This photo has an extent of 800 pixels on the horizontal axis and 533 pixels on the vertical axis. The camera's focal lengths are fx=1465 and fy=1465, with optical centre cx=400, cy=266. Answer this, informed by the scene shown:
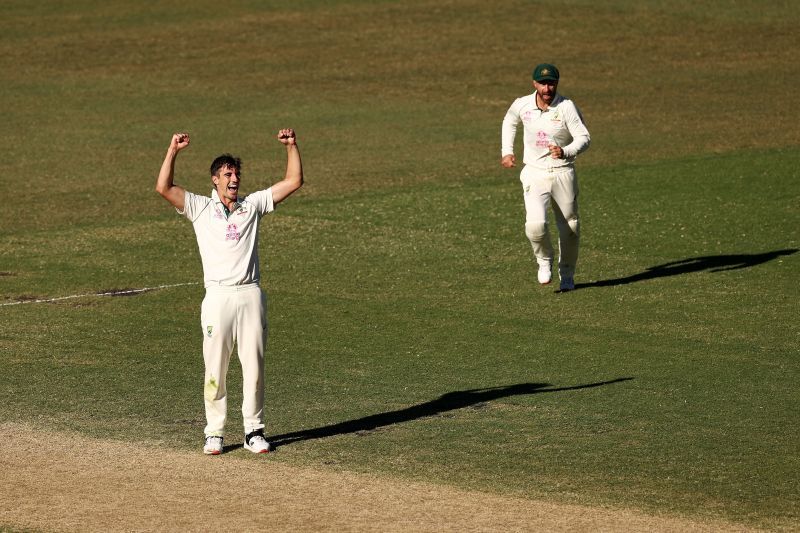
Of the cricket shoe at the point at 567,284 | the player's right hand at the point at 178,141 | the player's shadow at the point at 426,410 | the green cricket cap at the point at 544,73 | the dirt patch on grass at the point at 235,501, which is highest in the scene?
the green cricket cap at the point at 544,73

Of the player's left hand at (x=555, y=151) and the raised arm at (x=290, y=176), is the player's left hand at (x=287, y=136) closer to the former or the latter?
the raised arm at (x=290, y=176)

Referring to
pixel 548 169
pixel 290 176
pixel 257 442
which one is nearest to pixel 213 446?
pixel 257 442

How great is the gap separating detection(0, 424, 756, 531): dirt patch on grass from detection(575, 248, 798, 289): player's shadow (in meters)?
7.92

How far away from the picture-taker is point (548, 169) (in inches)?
689

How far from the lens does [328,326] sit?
16000 mm

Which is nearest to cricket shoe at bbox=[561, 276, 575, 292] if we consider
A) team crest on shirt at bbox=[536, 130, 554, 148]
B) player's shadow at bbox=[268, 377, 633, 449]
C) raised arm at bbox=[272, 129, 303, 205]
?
team crest on shirt at bbox=[536, 130, 554, 148]

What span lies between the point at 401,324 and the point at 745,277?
190 inches

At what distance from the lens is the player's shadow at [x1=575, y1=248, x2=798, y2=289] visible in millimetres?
18188

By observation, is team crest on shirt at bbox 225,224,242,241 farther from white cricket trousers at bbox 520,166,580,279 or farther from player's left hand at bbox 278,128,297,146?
white cricket trousers at bbox 520,166,580,279

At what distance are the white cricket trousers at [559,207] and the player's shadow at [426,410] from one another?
4.08 m

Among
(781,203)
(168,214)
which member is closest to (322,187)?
(168,214)

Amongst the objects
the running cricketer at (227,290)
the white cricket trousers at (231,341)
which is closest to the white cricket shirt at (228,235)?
the running cricketer at (227,290)

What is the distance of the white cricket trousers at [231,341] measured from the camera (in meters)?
11.2

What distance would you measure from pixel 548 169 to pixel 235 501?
8.44 metres
